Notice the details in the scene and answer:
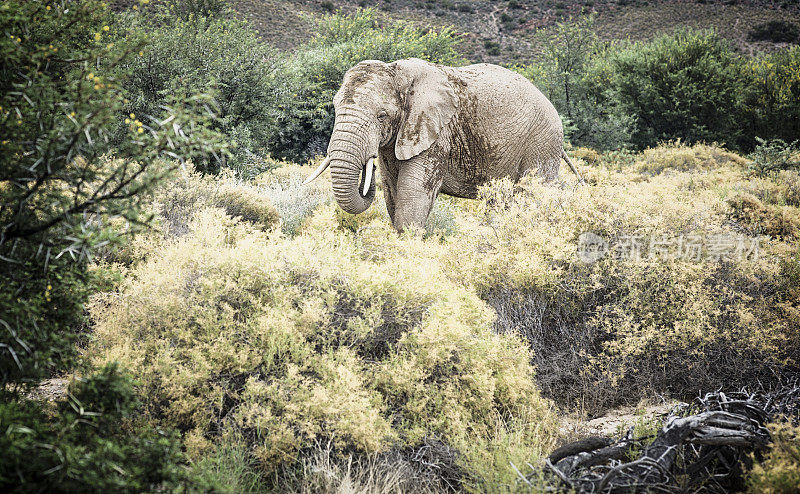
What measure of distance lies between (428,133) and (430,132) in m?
0.03

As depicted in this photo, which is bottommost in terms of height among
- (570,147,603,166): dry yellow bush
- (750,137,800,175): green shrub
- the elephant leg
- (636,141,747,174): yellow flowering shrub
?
(570,147,603,166): dry yellow bush

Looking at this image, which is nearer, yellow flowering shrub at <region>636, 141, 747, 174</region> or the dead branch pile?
the dead branch pile

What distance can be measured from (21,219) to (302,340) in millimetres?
1594

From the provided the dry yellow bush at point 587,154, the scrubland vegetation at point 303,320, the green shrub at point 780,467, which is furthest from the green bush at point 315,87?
the green shrub at point 780,467

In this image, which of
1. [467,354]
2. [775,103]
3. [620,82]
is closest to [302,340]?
[467,354]

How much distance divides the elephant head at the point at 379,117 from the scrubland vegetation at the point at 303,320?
0.62 meters

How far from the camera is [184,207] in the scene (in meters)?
5.94

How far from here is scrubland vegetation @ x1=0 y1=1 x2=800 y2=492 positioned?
2.14m

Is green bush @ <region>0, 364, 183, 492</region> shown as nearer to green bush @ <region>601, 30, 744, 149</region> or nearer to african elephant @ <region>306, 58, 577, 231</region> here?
african elephant @ <region>306, 58, 577, 231</region>

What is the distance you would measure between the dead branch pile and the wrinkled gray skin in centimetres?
339

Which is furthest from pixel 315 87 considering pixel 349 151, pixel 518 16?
pixel 518 16

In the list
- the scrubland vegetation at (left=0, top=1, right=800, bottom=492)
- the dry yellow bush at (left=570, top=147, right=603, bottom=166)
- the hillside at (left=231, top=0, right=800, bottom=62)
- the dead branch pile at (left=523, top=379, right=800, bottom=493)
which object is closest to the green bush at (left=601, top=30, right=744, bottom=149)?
the dry yellow bush at (left=570, top=147, right=603, bottom=166)

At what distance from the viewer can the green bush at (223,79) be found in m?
9.18

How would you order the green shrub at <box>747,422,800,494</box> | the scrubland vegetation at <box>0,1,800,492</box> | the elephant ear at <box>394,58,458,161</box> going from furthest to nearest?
the elephant ear at <box>394,58,458,161</box>, the green shrub at <box>747,422,800,494</box>, the scrubland vegetation at <box>0,1,800,492</box>
